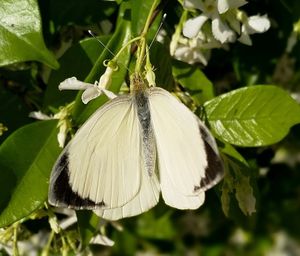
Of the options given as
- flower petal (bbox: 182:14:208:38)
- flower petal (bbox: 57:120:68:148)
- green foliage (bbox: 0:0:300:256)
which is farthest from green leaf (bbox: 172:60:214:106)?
flower petal (bbox: 57:120:68:148)

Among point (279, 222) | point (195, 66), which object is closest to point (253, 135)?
A: point (195, 66)

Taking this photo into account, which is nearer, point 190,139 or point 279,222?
point 190,139

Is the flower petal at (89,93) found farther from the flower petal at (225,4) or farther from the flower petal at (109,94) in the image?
the flower petal at (225,4)

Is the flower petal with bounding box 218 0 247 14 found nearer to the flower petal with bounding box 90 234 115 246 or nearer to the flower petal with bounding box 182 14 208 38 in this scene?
the flower petal with bounding box 182 14 208 38

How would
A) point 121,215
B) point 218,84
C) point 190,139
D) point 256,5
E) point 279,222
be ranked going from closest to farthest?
point 190,139 < point 121,215 < point 256,5 < point 218,84 < point 279,222

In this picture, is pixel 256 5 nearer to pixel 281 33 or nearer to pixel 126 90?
pixel 281 33

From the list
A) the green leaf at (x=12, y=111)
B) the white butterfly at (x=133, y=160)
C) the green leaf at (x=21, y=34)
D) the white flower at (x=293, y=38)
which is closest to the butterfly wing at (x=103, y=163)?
the white butterfly at (x=133, y=160)

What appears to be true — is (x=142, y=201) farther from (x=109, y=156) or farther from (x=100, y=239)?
(x=100, y=239)

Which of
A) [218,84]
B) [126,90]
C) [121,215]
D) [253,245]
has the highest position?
[126,90]
